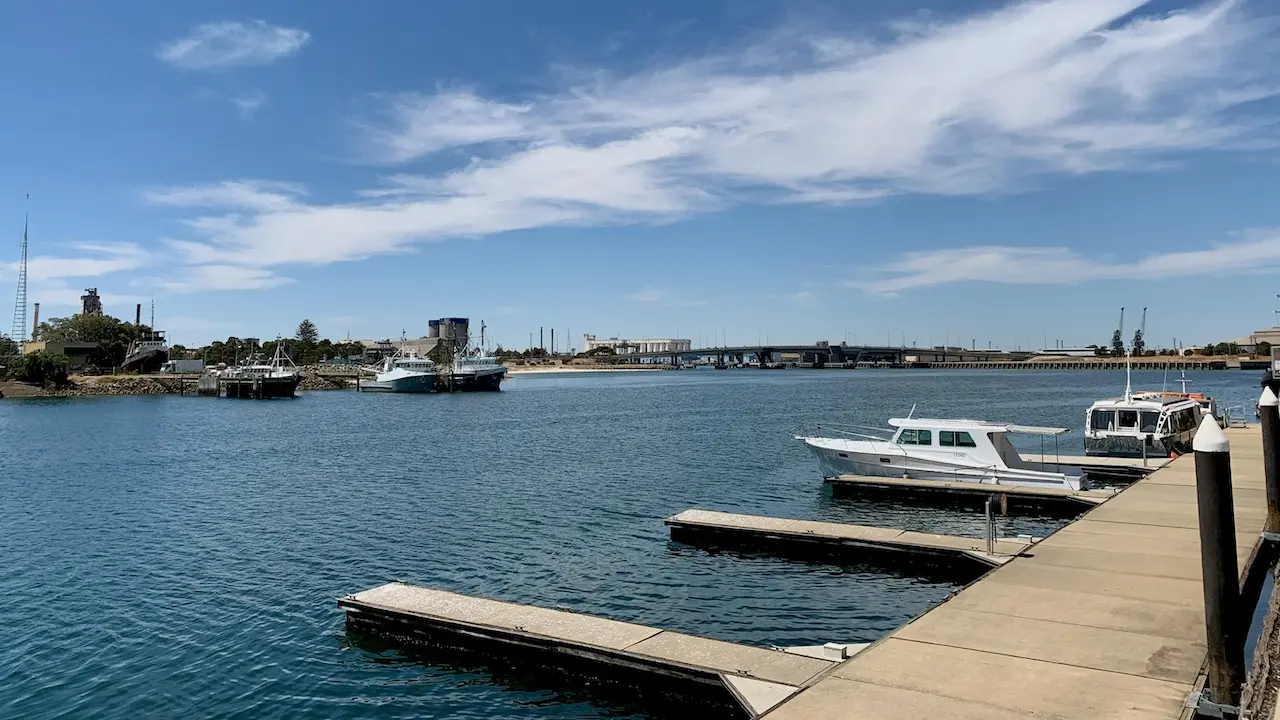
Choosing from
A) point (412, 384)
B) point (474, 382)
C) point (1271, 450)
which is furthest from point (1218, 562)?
point (412, 384)

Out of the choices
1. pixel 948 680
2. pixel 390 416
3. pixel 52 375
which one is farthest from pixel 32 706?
pixel 52 375

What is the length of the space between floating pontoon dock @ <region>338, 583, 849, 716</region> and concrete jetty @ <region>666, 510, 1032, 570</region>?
8.88m

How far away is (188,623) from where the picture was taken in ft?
66.6

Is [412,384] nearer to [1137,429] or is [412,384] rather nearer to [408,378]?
[408,378]

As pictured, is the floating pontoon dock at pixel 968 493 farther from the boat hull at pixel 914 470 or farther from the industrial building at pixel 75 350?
the industrial building at pixel 75 350

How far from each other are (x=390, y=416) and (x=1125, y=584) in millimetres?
91211

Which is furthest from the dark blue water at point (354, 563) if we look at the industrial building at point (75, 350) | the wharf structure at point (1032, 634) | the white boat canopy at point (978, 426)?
the industrial building at point (75, 350)

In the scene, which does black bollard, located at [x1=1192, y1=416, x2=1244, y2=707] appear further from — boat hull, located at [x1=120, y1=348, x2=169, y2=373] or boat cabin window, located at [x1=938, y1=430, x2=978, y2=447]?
boat hull, located at [x1=120, y1=348, x2=169, y2=373]

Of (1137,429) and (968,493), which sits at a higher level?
(1137,429)

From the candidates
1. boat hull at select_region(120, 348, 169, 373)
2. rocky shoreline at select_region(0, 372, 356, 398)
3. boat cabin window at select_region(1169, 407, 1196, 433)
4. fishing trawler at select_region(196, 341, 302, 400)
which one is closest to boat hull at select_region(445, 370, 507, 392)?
fishing trawler at select_region(196, 341, 302, 400)

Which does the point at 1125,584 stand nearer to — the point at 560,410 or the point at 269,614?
the point at 269,614

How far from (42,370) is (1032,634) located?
577 ft

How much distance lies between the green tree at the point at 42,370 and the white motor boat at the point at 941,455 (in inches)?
6148

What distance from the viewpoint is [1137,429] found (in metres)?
41.3
